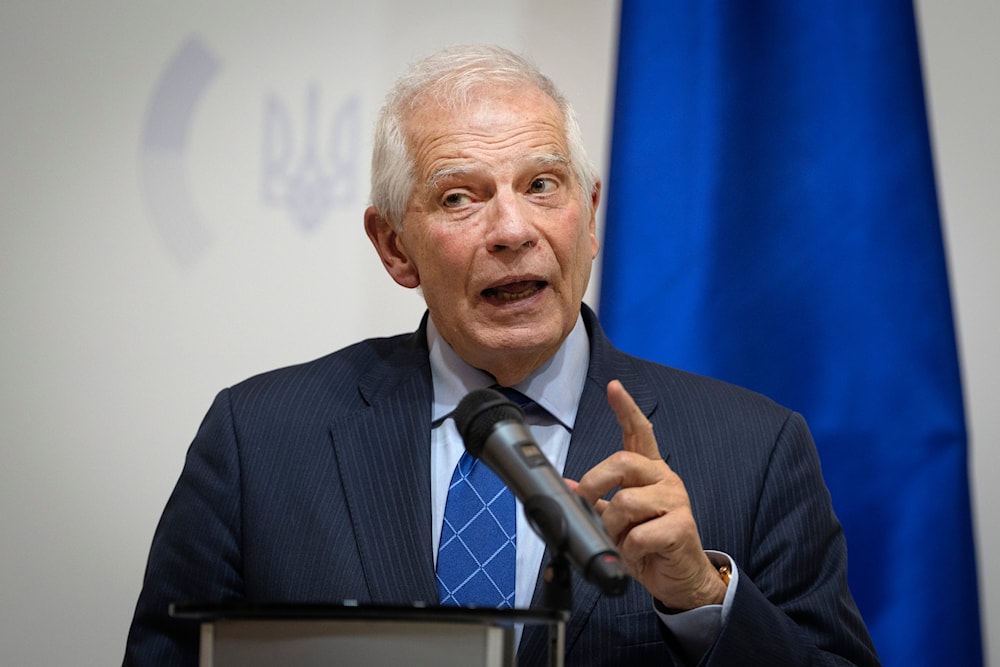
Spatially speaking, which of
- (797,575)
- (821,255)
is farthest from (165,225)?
(797,575)

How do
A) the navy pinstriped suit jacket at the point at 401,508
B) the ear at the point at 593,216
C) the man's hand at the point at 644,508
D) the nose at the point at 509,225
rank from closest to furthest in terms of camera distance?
the man's hand at the point at 644,508
the navy pinstriped suit jacket at the point at 401,508
the nose at the point at 509,225
the ear at the point at 593,216

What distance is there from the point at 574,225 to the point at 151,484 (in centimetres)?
131

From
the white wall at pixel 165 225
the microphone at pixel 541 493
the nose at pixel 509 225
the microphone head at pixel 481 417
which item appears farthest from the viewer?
the white wall at pixel 165 225

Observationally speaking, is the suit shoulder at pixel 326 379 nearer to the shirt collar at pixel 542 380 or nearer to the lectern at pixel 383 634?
the shirt collar at pixel 542 380

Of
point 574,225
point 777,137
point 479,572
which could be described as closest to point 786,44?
point 777,137

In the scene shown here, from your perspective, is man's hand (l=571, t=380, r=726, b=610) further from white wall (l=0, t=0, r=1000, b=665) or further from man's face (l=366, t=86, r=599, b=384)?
white wall (l=0, t=0, r=1000, b=665)

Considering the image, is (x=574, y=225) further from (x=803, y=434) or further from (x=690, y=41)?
(x=690, y=41)

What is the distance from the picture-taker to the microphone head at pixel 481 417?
1258 mm

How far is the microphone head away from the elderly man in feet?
1.80

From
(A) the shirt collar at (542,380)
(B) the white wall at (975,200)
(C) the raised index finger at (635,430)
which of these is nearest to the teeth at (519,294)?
(A) the shirt collar at (542,380)

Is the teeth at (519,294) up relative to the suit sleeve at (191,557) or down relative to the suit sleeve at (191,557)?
up

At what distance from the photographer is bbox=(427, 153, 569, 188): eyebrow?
207 centimetres

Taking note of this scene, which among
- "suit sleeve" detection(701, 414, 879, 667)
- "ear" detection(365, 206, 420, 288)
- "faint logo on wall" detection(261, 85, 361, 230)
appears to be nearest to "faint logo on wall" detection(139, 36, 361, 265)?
"faint logo on wall" detection(261, 85, 361, 230)

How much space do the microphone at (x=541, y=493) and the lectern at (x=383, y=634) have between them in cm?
8
